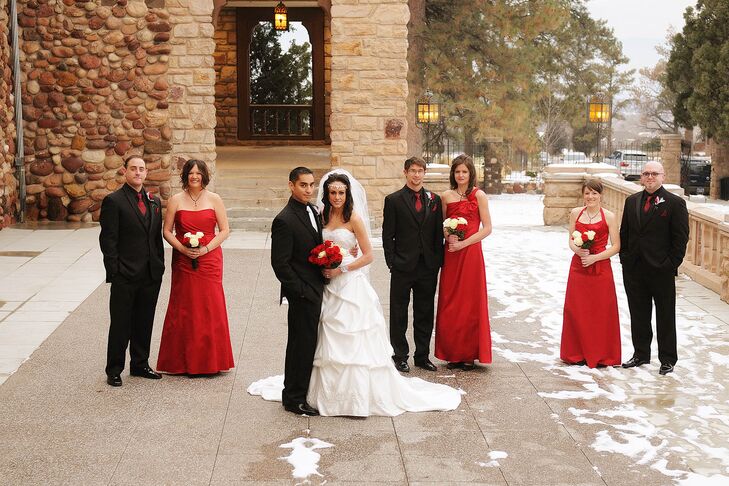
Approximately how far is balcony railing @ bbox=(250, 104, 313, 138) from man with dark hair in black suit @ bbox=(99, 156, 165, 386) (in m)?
17.3

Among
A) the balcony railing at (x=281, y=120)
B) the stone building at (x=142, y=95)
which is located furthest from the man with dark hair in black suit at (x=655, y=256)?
the balcony railing at (x=281, y=120)

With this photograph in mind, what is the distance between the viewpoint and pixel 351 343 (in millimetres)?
7004

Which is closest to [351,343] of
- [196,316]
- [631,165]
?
[196,316]

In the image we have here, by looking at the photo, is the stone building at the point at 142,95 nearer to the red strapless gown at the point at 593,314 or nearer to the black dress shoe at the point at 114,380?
A: the red strapless gown at the point at 593,314

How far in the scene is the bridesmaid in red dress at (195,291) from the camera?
7922mm

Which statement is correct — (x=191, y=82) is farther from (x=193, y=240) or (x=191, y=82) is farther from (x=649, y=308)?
(x=649, y=308)

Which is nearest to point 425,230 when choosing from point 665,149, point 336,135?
point 336,135

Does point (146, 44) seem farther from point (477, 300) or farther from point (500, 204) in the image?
point (500, 204)

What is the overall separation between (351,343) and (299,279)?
1.83ft

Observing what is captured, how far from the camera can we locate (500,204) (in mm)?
29281

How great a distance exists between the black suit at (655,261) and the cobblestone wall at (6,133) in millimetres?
10401

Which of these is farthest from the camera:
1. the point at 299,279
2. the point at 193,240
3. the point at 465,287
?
the point at 465,287

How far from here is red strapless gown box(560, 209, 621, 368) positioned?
8336 millimetres

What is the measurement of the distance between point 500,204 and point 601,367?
69.3 ft
